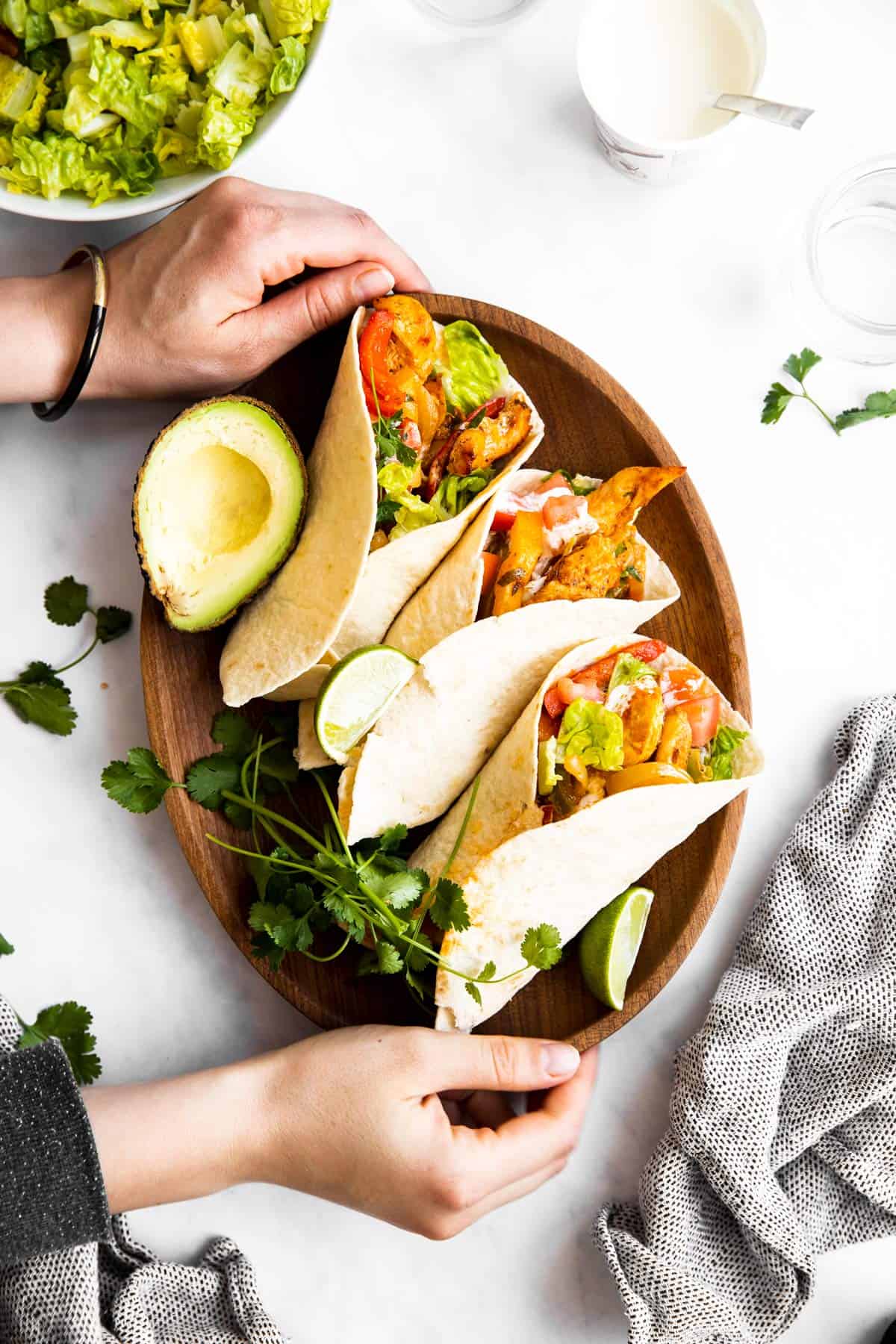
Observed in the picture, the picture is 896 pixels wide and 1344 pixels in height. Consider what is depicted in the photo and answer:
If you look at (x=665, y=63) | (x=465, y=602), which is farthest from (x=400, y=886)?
(x=665, y=63)

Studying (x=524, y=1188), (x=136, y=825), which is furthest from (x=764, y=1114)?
(x=136, y=825)

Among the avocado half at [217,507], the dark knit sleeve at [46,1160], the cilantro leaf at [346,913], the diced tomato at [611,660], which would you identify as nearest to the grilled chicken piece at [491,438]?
the avocado half at [217,507]

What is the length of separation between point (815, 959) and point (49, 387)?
1.60 meters

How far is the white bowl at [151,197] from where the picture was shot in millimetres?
1717

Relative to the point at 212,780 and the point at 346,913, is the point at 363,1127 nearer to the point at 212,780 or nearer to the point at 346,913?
the point at 346,913

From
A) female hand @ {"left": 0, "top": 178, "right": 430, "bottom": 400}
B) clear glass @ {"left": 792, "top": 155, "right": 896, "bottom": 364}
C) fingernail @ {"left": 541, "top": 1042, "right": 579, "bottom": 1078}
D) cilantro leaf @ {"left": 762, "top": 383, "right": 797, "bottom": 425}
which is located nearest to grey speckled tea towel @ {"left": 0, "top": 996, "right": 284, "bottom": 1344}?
fingernail @ {"left": 541, "top": 1042, "right": 579, "bottom": 1078}

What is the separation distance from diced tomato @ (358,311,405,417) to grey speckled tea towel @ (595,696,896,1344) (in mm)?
987

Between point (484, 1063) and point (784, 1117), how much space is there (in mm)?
540

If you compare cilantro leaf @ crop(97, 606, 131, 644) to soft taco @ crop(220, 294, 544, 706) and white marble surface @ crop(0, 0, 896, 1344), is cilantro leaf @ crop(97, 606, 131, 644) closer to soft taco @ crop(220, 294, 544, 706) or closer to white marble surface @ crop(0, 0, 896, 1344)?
white marble surface @ crop(0, 0, 896, 1344)

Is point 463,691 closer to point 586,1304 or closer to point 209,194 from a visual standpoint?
point 209,194

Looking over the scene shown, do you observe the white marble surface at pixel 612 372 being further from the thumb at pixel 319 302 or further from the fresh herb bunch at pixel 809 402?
the thumb at pixel 319 302

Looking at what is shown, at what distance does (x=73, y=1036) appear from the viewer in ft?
6.15

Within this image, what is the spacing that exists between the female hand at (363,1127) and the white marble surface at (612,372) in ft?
0.53

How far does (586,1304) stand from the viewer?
1987 mm
